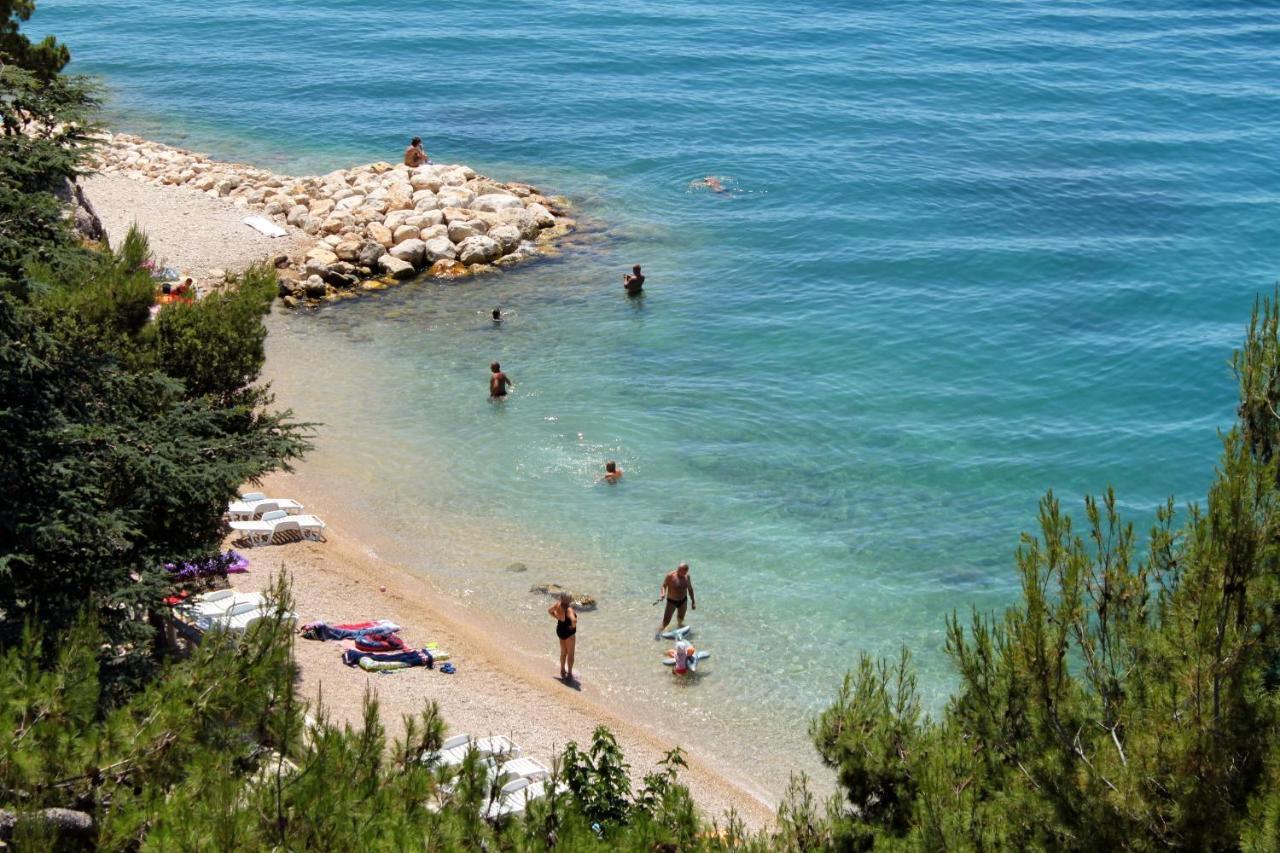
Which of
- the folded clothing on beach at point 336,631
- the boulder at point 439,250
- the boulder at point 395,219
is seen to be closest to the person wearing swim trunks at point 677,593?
the folded clothing on beach at point 336,631

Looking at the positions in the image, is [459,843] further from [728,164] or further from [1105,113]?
[1105,113]

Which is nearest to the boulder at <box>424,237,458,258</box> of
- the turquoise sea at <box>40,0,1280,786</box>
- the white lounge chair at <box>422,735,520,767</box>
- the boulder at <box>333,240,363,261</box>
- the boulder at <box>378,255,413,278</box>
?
the boulder at <box>378,255,413,278</box>

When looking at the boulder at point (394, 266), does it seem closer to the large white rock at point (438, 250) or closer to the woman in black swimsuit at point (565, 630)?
the large white rock at point (438, 250)

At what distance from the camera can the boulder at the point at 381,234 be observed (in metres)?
33.2

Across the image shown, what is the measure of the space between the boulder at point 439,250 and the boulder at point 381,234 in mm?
966

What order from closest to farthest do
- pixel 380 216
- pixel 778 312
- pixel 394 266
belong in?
1. pixel 778 312
2. pixel 394 266
3. pixel 380 216

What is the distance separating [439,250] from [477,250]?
1004 millimetres

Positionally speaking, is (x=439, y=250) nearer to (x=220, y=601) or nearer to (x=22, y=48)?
(x=22, y=48)

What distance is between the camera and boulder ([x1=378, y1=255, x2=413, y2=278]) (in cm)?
3241

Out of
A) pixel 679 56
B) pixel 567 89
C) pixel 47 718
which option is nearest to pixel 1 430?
pixel 47 718

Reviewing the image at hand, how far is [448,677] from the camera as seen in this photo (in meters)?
17.3

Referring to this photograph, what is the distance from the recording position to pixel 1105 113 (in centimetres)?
4634

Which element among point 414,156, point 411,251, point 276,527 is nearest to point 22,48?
point 411,251

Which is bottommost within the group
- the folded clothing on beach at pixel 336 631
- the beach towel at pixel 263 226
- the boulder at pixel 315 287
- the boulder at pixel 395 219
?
the folded clothing on beach at pixel 336 631
